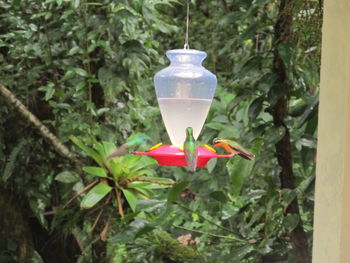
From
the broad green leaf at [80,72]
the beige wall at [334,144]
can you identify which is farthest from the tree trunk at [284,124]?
the broad green leaf at [80,72]

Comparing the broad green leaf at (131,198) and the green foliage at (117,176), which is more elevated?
the green foliage at (117,176)

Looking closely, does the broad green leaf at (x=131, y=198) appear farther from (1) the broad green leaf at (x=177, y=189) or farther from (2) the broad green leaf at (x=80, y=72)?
(2) the broad green leaf at (x=80, y=72)

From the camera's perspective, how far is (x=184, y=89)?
1687 millimetres

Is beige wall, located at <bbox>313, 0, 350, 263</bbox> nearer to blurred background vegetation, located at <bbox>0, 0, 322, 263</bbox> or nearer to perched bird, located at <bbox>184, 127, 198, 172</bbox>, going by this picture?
perched bird, located at <bbox>184, 127, 198, 172</bbox>

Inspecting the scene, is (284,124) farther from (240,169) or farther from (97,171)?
(97,171)

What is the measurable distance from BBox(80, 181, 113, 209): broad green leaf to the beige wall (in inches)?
53.5

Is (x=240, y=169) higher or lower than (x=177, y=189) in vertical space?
higher

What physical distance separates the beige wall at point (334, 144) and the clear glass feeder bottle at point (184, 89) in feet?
1.29

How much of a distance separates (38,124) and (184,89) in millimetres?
1620

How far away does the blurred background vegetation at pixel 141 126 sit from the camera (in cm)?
233

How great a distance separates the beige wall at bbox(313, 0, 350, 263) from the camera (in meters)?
1.30

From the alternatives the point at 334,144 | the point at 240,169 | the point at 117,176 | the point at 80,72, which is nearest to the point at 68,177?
the point at 117,176

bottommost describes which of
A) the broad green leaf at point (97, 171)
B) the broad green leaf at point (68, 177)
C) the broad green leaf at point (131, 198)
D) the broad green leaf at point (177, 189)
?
the broad green leaf at point (131, 198)

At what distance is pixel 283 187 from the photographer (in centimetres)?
246
